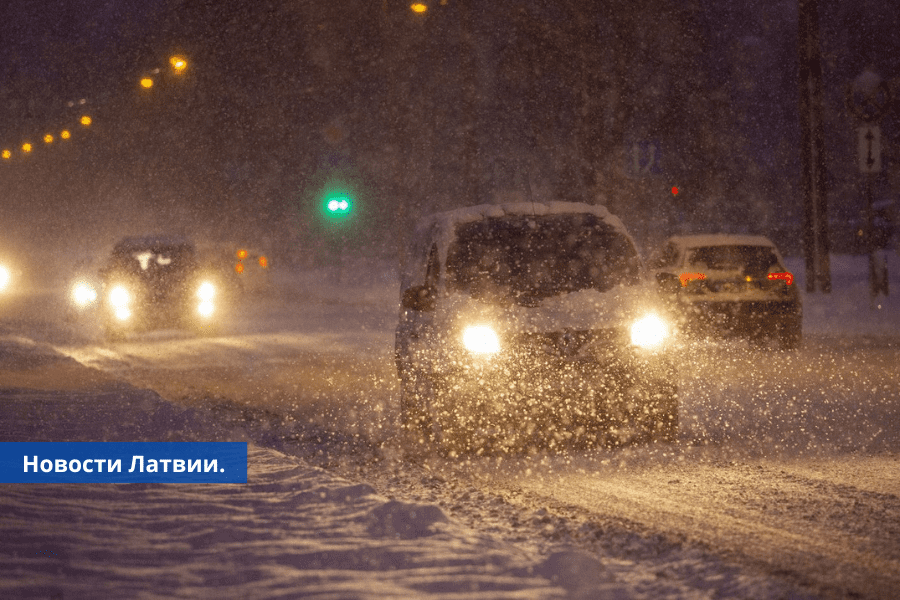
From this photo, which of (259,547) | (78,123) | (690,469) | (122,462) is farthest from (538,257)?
(78,123)

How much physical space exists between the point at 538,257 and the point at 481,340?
3.56ft

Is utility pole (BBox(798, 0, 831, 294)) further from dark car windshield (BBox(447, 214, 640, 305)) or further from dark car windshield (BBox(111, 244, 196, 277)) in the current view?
dark car windshield (BBox(447, 214, 640, 305))

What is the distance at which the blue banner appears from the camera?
264 inches

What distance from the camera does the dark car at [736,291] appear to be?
15062 millimetres

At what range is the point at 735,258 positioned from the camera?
50.2 ft

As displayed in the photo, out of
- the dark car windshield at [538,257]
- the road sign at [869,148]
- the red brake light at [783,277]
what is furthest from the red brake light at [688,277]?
the road sign at [869,148]

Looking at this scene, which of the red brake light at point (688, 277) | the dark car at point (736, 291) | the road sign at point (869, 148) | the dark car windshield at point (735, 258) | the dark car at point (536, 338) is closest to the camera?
the dark car at point (536, 338)

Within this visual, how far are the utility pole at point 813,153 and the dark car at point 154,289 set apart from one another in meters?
13.0

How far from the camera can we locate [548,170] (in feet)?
174

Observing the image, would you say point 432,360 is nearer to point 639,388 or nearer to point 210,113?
point 639,388

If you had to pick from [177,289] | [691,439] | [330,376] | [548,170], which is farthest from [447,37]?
[691,439]

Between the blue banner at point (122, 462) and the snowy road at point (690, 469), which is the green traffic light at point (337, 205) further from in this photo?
the blue banner at point (122, 462)

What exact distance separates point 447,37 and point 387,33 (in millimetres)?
27681

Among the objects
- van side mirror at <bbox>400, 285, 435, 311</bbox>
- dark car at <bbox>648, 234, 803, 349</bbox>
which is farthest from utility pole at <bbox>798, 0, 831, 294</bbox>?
van side mirror at <bbox>400, 285, 435, 311</bbox>
